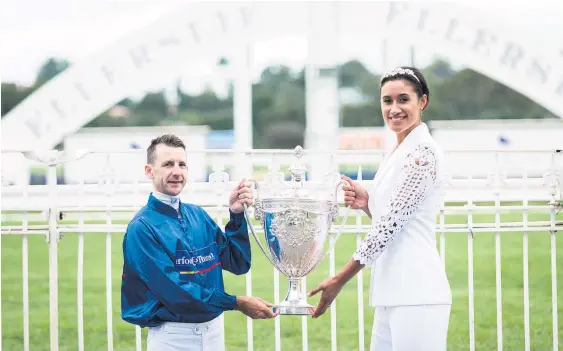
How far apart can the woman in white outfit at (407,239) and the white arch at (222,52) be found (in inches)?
206

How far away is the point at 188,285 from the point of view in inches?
75.0

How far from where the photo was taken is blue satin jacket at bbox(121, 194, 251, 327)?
190cm

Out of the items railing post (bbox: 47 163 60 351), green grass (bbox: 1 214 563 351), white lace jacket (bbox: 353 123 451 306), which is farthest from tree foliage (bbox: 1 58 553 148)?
white lace jacket (bbox: 353 123 451 306)

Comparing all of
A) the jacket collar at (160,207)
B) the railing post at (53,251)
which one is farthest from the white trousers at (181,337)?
the railing post at (53,251)

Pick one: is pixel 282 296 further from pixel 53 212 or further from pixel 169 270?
pixel 169 270

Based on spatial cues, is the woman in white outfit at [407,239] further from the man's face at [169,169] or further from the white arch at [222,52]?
the white arch at [222,52]

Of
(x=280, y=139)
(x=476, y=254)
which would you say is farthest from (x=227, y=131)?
(x=476, y=254)

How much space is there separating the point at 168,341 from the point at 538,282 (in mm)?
4772

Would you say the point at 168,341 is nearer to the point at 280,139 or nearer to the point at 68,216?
the point at 68,216

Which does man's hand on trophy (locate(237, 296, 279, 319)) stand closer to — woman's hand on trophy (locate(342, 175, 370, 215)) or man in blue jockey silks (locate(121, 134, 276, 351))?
man in blue jockey silks (locate(121, 134, 276, 351))

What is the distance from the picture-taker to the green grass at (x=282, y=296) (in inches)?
171

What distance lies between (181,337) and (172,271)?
0.17m

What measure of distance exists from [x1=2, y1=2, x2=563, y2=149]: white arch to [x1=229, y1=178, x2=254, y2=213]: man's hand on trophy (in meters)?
5.11

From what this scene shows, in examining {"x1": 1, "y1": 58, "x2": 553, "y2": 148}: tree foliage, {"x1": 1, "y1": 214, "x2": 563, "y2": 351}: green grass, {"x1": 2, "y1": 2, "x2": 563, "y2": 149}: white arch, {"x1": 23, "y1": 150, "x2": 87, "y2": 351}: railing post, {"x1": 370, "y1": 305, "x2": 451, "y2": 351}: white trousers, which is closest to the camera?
{"x1": 370, "y1": 305, "x2": 451, "y2": 351}: white trousers
